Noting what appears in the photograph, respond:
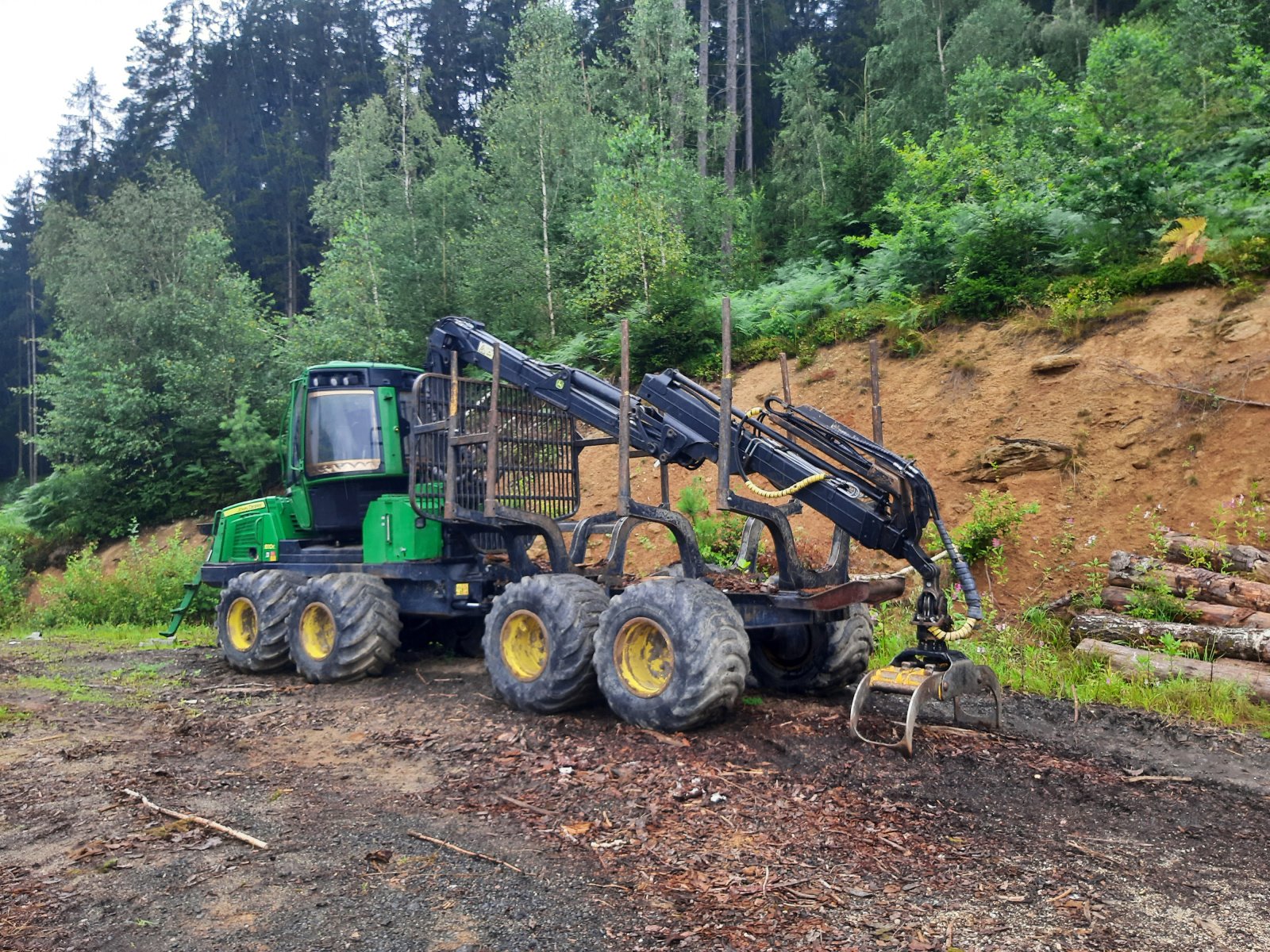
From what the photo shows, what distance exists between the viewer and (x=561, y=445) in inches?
365

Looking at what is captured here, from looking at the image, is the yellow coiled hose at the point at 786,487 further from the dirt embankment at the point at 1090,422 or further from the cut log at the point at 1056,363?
the cut log at the point at 1056,363

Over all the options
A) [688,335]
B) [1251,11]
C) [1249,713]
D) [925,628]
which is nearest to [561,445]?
[925,628]

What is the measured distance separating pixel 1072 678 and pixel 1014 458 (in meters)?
4.30

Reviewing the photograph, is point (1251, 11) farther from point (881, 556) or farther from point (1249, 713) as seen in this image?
point (1249, 713)

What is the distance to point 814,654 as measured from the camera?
7660mm

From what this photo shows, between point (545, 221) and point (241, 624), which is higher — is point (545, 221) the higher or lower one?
the higher one

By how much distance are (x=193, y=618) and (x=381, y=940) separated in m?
14.0

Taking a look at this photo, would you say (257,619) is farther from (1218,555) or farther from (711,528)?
(1218,555)

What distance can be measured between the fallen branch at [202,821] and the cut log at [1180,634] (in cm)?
710

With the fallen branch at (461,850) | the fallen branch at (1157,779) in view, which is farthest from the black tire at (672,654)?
the fallen branch at (1157,779)

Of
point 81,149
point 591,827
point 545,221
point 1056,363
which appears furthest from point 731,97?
point 81,149

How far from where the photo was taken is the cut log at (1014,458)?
11.5m

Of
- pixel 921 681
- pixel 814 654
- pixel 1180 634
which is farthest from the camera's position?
pixel 1180 634

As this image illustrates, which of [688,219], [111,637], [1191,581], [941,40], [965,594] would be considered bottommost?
[111,637]
